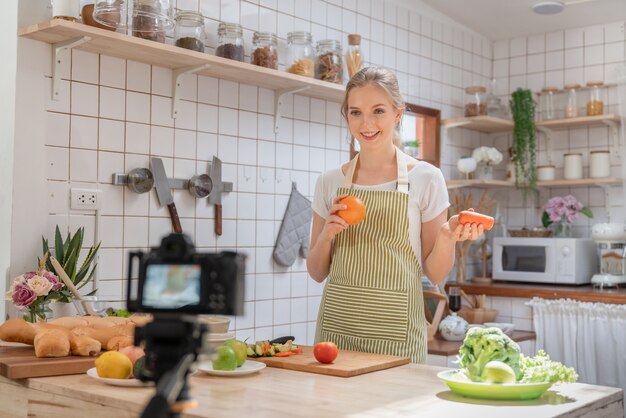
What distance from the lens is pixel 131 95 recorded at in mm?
2896

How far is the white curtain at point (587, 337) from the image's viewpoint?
12.6ft

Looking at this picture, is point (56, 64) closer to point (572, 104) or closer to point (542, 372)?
point (542, 372)

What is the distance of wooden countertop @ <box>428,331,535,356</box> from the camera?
11.2 ft

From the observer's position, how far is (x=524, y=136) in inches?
184

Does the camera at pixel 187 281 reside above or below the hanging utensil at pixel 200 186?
below

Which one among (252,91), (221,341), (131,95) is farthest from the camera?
(252,91)

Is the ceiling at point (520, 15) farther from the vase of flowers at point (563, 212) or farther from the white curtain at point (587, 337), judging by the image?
the white curtain at point (587, 337)

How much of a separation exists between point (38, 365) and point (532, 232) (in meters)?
3.44

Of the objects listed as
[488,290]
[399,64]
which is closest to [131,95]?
[399,64]

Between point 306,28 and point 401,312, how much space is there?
1.79 metres

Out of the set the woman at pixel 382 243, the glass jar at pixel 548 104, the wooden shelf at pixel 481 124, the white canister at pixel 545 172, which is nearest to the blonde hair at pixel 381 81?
the woman at pixel 382 243

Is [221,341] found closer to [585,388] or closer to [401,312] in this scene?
[401,312]

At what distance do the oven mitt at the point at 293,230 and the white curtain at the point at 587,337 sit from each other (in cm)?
141

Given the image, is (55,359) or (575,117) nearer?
(55,359)
